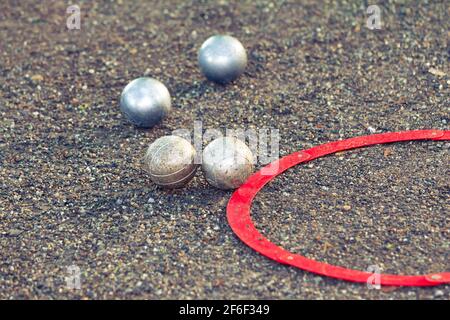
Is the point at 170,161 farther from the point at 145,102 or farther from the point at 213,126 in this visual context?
the point at 213,126

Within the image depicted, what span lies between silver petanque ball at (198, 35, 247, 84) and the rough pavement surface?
0.60ft

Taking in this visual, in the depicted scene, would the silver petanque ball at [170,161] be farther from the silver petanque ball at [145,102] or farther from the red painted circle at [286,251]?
the silver petanque ball at [145,102]

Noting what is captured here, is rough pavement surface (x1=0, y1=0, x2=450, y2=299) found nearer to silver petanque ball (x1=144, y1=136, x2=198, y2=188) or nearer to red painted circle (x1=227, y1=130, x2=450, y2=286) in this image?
red painted circle (x1=227, y1=130, x2=450, y2=286)

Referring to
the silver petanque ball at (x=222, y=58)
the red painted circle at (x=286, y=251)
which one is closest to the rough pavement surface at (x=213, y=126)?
the red painted circle at (x=286, y=251)

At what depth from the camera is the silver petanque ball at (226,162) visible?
612 cm

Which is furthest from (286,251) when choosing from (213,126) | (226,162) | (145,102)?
(145,102)

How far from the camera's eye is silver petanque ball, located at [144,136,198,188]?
20.4ft

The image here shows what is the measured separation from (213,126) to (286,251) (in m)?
2.02

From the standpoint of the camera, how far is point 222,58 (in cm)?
784

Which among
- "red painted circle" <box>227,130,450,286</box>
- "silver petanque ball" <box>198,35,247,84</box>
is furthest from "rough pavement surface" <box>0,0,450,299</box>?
"silver petanque ball" <box>198,35,247,84</box>

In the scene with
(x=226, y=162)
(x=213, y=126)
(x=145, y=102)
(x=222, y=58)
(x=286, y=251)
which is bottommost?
(x=286, y=251)

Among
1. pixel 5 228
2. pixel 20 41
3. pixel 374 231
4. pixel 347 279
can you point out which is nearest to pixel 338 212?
pixel 374 231

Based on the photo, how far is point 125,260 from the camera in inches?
227

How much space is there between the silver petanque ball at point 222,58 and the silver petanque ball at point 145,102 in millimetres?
730
